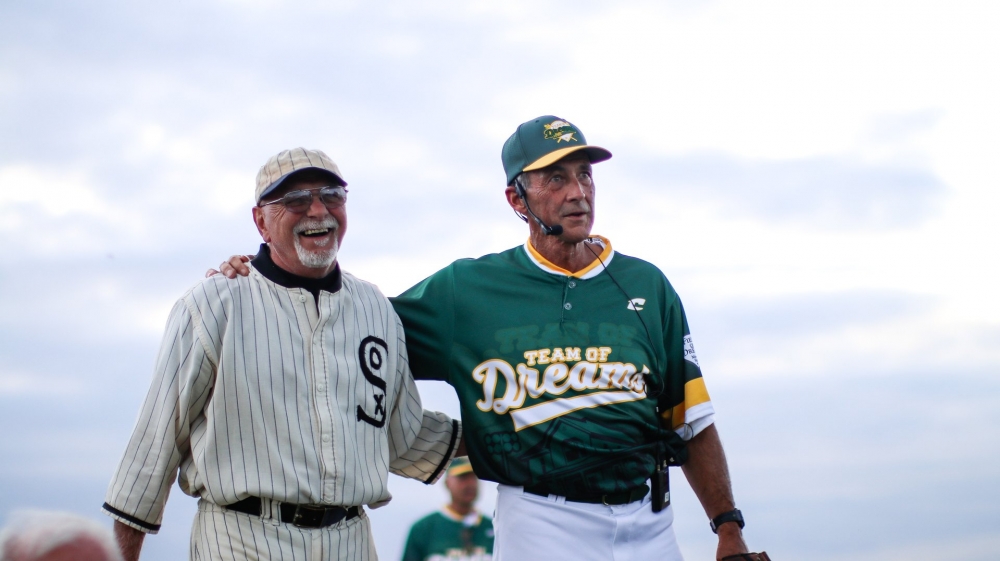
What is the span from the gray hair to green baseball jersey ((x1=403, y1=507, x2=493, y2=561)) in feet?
14.7

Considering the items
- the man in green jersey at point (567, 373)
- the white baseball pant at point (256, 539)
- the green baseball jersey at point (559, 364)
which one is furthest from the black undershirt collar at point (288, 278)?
the white baseball pant at point (256, 539)

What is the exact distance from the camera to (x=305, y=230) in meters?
5.00

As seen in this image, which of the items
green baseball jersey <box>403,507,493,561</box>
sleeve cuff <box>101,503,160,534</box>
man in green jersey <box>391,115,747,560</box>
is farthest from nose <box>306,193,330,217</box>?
green baseball jersey <box>403,507,493,561</box>

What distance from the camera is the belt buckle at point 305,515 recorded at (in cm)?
465

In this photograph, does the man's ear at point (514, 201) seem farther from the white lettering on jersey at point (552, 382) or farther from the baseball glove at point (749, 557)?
the baseball glove at point (749, 557)

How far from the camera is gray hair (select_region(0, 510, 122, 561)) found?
2637 millimetres

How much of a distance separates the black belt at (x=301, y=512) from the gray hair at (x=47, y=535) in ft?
6.25

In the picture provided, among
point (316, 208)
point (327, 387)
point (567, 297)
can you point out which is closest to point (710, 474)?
point (567, 297)

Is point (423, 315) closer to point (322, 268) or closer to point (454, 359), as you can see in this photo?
point (454, 359)

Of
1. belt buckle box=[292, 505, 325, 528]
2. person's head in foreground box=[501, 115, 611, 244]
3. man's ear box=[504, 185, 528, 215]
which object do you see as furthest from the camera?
man's ear box=[504, 185, 528, 215]

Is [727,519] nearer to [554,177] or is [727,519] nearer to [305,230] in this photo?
[554,177]

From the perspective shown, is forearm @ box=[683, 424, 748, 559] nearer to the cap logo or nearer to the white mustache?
the cap logo

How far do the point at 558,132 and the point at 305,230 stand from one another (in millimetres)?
1431

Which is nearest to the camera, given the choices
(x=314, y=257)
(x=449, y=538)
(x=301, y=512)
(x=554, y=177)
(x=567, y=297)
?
(x=301, y=512)
